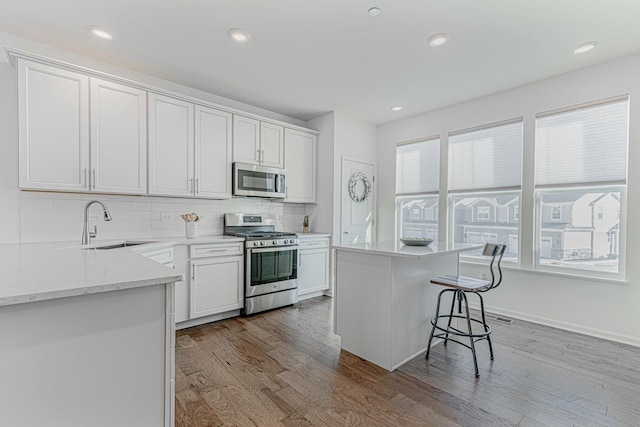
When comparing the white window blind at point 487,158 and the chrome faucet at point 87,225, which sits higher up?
the white window blind at point 487,158

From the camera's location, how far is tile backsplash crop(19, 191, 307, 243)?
267 cm

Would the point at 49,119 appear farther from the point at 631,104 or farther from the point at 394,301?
Result: the point at 631,104

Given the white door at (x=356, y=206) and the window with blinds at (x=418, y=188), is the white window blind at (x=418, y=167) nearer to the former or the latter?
the window with blinds at (x=418, y=188)

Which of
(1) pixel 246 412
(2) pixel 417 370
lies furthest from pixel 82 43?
(2) pixel 417 370

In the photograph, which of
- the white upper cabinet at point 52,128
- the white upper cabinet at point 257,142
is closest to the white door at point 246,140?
the white upper cabinet at point 257,142

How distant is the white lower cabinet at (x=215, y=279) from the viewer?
3113 millimetres

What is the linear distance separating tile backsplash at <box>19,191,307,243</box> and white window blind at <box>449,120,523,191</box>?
9.19ft

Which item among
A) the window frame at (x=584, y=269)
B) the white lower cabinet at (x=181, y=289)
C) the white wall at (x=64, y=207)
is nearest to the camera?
the white wall at (x=64, y=207)

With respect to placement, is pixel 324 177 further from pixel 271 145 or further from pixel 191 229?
pixel 191 229

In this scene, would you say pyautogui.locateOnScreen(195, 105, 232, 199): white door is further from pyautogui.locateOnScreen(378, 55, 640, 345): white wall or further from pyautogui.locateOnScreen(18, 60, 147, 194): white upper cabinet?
pyautogui.locateOnScreen(378, 55, 640, 345): white wall

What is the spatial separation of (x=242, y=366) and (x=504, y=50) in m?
3.62

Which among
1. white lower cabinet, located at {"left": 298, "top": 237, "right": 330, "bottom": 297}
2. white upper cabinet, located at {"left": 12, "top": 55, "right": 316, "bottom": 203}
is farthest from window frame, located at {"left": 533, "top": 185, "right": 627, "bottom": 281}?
white upper cabinet, located at {"left": 12, "top": 55, "right": 316, "bottom": 203}

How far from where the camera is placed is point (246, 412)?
180cm

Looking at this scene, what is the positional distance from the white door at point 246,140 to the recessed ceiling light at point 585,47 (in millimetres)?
3464
